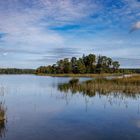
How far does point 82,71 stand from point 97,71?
732cm

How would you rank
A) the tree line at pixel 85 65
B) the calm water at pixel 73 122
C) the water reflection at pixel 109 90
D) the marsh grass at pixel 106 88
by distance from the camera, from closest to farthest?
the calm water at pixel 73 122
the water reflection at pixel 109 90
the marsh grass at pixel 106 88
the tree line at pixel 85 65

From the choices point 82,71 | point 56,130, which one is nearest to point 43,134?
point 56,130

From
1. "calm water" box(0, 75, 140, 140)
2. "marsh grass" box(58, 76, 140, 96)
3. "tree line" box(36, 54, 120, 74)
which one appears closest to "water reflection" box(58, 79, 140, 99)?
"marsh grass" box(58, 76, 140, 96)

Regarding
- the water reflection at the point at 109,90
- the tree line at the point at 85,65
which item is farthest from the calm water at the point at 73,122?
the tree line at the point at 85,65

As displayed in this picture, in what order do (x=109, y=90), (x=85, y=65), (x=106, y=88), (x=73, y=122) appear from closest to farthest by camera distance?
(x=73, y=122) → (x=109, y=90) → (x=106, y=88) → (x=85, y=65)

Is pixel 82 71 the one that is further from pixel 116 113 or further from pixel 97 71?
pixel 116 113

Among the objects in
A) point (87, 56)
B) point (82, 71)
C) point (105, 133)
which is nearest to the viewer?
point (105, 133)

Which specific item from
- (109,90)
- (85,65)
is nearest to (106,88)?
(109,90)

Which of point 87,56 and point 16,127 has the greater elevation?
point 87,56

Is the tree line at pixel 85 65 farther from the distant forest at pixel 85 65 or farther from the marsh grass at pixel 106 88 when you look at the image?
the marsh grass at pixel 106 88

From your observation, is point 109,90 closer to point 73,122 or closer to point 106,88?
point 106,88

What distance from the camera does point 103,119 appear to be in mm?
11781

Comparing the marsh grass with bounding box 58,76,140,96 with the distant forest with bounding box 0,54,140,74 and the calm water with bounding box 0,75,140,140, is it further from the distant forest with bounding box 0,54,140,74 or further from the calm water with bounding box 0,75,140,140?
the distant forest with bounding box 0,54,140,74

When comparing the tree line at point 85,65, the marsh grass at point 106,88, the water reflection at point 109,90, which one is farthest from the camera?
the tree line at point 85,65
